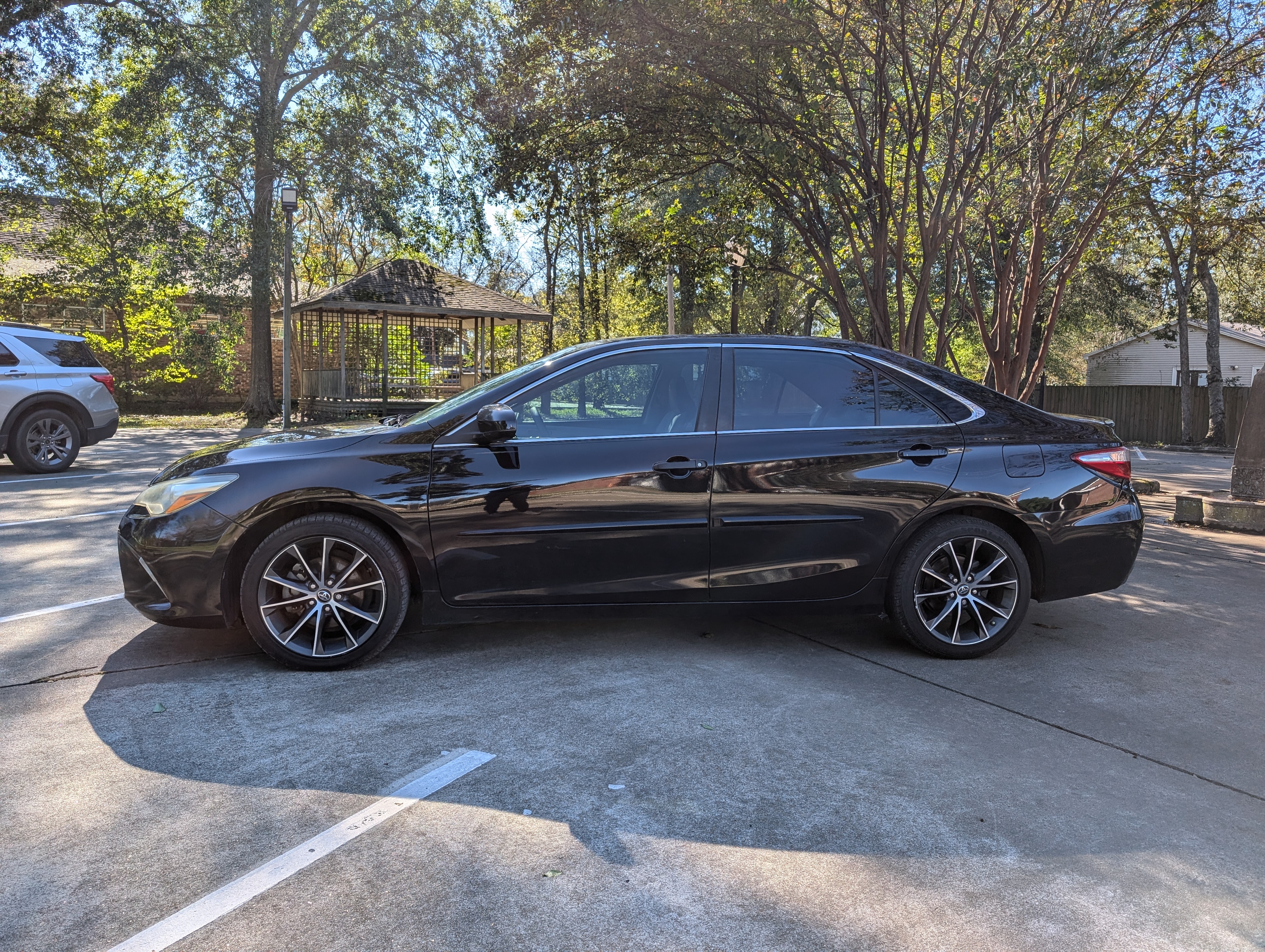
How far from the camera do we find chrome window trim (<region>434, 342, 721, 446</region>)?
4402mm

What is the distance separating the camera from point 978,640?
4734 mm

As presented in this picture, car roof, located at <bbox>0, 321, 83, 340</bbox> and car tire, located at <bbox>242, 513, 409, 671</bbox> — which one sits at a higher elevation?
car roof, located at <bbox>0, 321, 83, 340</bbox>

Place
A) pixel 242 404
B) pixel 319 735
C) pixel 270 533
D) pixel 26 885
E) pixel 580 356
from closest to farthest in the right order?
pixel 26 885
pixel 319 735
pixel 270 533
pixel 580 356
pixel 242 404

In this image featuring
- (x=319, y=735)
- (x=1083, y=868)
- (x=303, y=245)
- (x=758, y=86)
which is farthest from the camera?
(x=303, y=245)

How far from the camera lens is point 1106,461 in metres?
4.92

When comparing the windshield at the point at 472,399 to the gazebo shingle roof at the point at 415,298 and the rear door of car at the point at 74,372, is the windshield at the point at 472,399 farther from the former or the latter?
the gazebo shingle roof at the point at 415,298

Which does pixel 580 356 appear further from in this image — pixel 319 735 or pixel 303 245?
pixel 303 245

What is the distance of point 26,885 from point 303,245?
33873 millimetres

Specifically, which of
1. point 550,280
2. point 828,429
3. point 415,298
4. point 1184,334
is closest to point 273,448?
point 828,429

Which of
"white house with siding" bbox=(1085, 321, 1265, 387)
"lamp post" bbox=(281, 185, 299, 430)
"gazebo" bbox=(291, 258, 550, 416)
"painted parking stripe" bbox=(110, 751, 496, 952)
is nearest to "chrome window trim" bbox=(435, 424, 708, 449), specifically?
"painted parking stripe" bbox=(110, 751, 496, 952)

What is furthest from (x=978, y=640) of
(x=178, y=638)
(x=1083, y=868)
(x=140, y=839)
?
(x=178, y=638)

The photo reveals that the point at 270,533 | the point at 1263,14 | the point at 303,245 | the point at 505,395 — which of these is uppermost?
the point at 303,245

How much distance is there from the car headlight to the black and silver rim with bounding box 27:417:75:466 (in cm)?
865

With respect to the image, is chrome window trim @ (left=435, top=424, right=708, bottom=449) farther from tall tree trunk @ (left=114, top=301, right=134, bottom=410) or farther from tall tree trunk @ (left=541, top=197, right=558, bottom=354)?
tall tree trunk @ (left=541, top=197, right=558, bottom=354)
